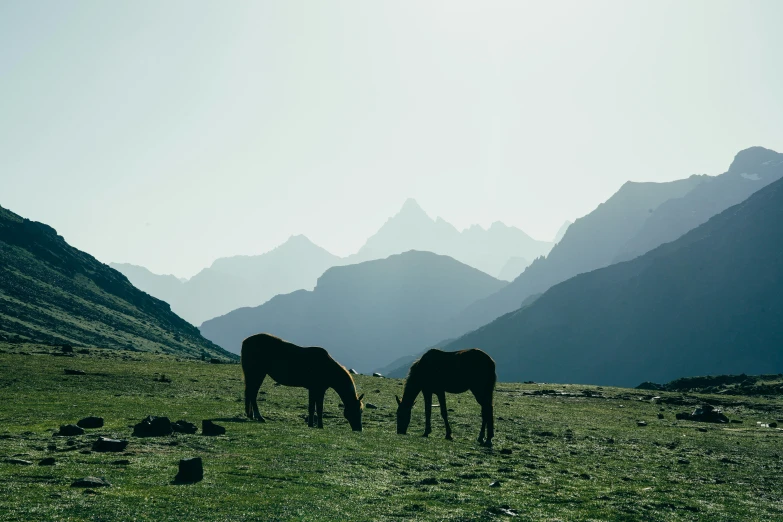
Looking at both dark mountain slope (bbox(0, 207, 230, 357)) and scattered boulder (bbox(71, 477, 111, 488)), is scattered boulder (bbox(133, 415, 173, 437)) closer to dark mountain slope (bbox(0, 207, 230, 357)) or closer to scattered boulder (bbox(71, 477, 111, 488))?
scattered boulder (bbox(71, 477, 111, 488))

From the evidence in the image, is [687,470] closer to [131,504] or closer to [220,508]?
[220,508]

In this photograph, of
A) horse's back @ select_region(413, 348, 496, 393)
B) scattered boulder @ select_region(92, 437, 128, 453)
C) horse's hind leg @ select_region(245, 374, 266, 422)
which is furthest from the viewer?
horse's back @ select_region(413, 348, 496, 393)

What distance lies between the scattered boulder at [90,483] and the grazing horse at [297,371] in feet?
54.1

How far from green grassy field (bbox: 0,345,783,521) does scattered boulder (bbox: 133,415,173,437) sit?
0.57 meters

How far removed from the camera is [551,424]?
41875 mm

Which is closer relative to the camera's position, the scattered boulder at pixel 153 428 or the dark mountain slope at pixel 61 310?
the scattered boulder at pixel 153 428

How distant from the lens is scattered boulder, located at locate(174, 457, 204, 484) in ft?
53.5

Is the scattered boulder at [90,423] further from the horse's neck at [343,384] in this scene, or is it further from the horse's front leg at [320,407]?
the horse's neck at [343,384]

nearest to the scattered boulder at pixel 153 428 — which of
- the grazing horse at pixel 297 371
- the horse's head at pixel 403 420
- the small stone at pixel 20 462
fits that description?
the small stone at pixel 20 462

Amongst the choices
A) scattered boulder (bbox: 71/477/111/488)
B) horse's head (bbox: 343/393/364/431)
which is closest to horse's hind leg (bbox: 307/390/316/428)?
horse's head (bbox: 343/393/364/431)

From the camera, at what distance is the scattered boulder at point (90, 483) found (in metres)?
15.0

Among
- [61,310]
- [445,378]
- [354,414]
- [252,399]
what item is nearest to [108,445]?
[252,399]

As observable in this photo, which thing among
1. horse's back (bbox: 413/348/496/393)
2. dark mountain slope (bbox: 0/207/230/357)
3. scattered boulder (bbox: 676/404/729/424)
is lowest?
scattered boulder (bbox: 676/404/729/424)

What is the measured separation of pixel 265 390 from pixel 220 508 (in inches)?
1398
